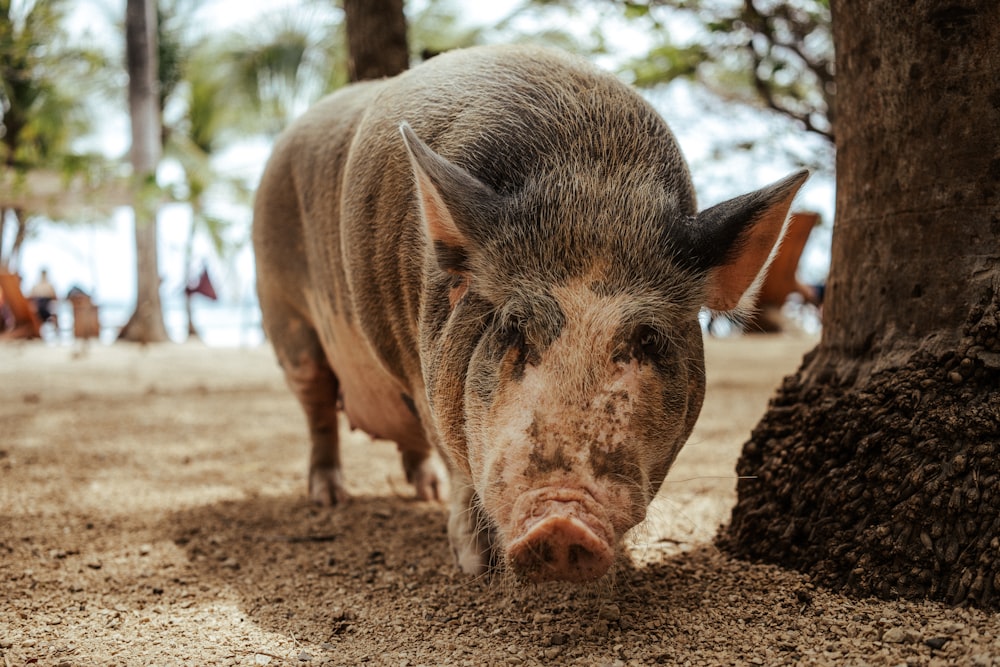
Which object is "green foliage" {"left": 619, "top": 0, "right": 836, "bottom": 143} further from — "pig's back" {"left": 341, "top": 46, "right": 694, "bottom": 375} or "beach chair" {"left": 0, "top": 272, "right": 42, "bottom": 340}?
"beach chair" {"left": 0, "top": 272, "right": 42, "bottom": 340}

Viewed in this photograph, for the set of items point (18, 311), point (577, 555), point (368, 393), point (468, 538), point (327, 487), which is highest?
point (577, 555)

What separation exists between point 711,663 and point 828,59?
9543 millimetres

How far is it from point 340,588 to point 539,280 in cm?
156

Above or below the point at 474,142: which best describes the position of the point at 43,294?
below

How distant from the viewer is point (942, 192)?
9.41 ft

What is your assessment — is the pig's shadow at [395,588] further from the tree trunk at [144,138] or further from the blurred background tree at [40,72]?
the tree trunk at [144,138]

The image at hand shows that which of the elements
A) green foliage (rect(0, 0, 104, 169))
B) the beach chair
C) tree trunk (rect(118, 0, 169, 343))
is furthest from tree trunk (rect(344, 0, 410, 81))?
tree trunk (rect(118, 0, 169, 343))

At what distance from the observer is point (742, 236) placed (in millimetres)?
2803

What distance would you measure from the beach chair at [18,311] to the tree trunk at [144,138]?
8.52 feet

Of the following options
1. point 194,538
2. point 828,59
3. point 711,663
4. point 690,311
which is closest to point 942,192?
point 690,311

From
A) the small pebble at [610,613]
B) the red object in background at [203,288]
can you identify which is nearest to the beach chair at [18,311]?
the red object in background at [203,288]

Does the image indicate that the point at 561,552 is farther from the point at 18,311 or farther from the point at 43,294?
the point at 43,294

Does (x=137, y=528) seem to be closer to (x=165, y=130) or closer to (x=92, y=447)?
(x=92, y=447)

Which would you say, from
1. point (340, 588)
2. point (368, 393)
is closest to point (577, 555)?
point (340, 588)
